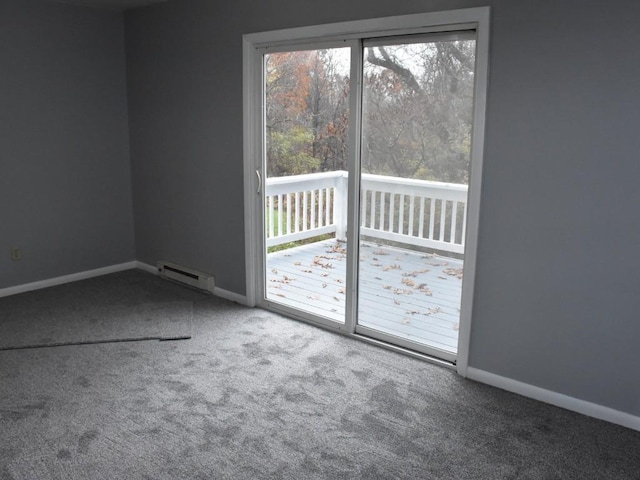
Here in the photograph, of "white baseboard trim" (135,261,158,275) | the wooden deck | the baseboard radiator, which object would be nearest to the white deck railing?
the wooden deck

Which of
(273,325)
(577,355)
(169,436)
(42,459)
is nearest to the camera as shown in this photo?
(42,459)

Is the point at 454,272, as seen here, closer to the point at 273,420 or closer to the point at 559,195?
the point at 559,195

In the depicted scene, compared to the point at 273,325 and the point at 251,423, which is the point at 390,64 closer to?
the point at 273,325

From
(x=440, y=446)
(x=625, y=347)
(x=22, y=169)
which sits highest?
(x=22, y=169)

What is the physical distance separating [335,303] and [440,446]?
1.68 m

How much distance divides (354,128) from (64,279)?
2.97 m

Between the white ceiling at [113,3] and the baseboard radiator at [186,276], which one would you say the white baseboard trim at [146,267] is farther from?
the white ceiling at [113,3]

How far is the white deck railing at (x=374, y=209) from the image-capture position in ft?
11.0

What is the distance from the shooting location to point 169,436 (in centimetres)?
270

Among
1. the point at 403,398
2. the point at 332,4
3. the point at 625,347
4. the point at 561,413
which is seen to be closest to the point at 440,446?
the point at 403,398

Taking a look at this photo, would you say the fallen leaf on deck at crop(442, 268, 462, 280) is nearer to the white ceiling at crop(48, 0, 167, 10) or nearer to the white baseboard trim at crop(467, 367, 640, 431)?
the white baseboard trim at crop(467, 367, 640, 431)

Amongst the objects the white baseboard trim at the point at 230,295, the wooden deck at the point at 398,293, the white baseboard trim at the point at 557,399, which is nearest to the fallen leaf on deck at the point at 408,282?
the wooden deck at the point at 398,293

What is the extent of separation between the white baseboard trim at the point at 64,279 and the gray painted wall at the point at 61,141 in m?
0.04

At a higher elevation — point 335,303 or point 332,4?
point 332,4
